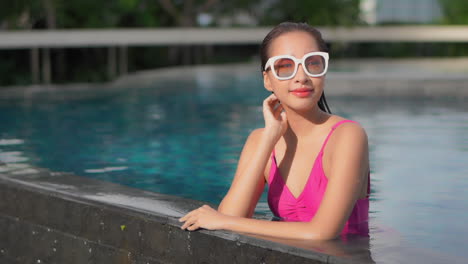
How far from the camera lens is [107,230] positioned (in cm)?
488

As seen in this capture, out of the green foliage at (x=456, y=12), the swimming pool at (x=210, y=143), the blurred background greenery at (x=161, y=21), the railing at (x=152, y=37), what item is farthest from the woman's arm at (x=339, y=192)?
the green foliage at (x=456, y=12)

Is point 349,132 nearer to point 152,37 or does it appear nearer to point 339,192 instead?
point 339,192

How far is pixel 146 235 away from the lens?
15.1 feet

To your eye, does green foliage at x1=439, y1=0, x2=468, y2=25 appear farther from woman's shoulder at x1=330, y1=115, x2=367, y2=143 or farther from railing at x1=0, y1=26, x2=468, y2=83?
woman's shoulder at x1=330, y1=115, x2=367, y2=143

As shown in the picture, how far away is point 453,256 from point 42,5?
19.5 meters

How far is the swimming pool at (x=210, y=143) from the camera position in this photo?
243 inches

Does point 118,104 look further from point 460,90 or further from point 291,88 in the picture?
point 291,88

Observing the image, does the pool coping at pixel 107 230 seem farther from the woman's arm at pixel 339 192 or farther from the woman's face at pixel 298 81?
the woman's face at pixel 298 81

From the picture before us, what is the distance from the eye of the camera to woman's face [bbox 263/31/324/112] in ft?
12.9

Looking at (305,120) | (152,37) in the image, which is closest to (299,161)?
(305,120)

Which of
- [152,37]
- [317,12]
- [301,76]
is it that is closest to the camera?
[301,76]

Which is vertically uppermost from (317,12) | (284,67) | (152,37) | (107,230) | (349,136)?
(284,67)

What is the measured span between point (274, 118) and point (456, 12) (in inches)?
1135

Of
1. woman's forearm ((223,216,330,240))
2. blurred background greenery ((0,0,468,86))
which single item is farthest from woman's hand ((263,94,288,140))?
blurred background greenery ((0,0,468,86))
